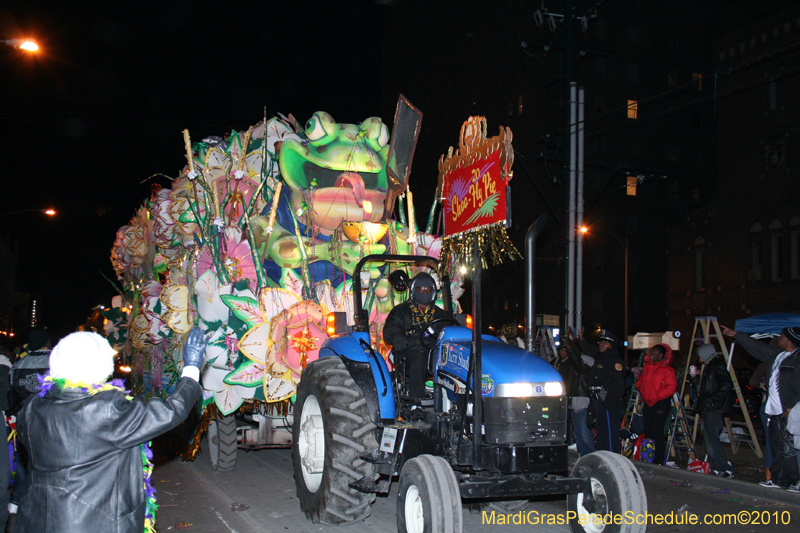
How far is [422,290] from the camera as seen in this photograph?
20.5 ft

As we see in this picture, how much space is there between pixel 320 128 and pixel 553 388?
5.05 m

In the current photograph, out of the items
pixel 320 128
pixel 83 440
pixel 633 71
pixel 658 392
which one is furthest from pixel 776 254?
pixel 83 440

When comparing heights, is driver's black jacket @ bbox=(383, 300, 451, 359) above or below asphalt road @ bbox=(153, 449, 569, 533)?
above

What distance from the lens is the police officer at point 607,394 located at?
9250 mm

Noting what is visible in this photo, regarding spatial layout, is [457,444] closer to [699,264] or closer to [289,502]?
[289,502]

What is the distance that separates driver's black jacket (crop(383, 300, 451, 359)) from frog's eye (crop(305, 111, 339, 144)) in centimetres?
320

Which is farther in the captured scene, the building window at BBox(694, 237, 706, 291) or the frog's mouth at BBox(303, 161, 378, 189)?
the building window at BBox(694, 237, 706, 291)

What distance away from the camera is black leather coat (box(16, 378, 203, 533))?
2977mm

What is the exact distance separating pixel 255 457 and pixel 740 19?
1071 inches

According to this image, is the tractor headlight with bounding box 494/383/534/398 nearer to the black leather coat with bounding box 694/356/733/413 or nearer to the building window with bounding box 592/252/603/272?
the black leather coat with bounding box 694/356/733/413

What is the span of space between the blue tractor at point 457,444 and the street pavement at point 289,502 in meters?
0.59

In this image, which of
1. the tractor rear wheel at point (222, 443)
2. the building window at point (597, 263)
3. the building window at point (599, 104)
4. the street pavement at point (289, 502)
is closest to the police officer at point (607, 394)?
the street pavement at point (289, 502)

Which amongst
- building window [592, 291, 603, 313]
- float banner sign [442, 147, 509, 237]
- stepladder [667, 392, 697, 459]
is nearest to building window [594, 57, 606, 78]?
building window [592, 291, 603, 313]

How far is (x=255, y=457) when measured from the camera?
9.41 metres
